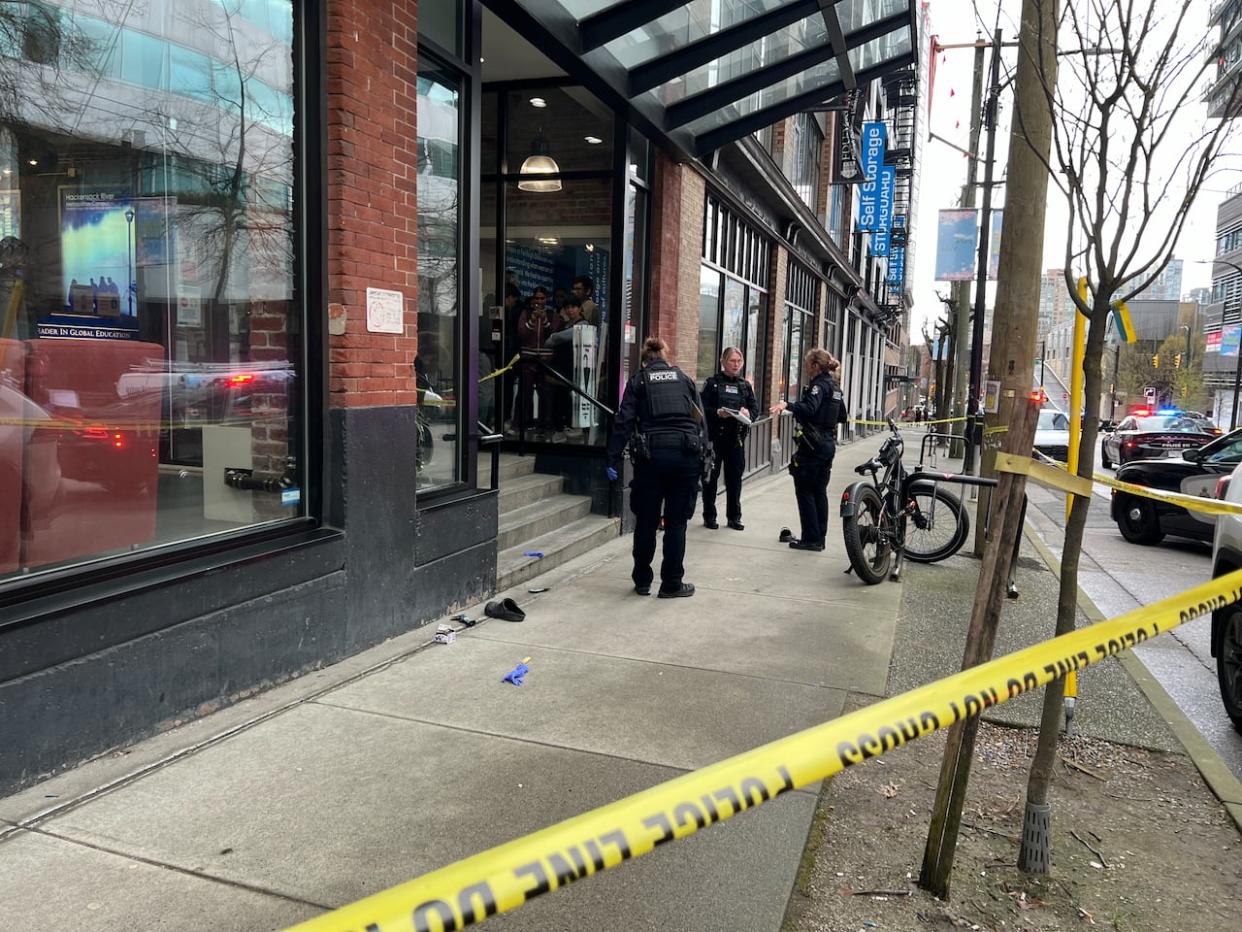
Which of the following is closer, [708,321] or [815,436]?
[815,436]

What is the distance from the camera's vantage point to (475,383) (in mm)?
6297

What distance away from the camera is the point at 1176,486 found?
10.4 meters

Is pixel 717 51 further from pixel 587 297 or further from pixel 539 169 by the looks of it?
pixel 587 297

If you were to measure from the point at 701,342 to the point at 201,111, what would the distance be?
25.1 feet

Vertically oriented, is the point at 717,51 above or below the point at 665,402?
above

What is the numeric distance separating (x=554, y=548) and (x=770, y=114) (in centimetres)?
574

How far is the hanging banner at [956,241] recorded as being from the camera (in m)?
13.2

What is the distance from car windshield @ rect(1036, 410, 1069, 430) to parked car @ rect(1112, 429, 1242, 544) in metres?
10.6

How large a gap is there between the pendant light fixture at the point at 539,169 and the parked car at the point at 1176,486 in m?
7.28

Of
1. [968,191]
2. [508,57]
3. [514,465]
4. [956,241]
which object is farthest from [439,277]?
[968,191]

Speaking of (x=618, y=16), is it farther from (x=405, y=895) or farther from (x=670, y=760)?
(x=405, y=895)

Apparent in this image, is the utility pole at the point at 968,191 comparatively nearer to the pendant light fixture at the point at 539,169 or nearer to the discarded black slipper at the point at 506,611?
the pendant light fixture at the point at 539,169

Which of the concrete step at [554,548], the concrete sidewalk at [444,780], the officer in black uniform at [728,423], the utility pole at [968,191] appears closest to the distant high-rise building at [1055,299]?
the utility pole at [968,191]

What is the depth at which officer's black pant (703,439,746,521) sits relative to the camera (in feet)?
30.7
